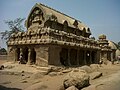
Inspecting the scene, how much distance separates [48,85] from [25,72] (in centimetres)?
392

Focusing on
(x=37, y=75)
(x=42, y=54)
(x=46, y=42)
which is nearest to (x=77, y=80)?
(x=37, y=75)

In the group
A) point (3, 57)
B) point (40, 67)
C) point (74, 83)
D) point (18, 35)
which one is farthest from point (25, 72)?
point (3, 57)

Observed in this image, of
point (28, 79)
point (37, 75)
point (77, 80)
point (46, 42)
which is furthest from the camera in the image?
point (46, 42)

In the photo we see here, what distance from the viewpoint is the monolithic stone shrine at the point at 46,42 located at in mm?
13836

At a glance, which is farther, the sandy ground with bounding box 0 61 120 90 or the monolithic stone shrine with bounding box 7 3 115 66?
the monolithic stone shrine with bounding box 7 3 115 66

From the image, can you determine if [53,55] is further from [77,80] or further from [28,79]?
[77,80]

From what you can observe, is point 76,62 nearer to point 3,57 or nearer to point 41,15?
point 41,15

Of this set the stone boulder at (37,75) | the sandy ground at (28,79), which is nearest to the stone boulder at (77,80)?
the sandy ground at (28,79)

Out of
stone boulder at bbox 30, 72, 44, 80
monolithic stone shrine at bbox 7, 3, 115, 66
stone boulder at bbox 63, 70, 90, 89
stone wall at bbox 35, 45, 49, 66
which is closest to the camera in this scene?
stone boulder at bbox 63, 70, 90, 89

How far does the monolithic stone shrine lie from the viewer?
13.8 meters

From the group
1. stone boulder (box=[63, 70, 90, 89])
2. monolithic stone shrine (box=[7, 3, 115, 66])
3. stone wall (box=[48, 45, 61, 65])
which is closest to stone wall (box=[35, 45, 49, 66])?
monolithic stone shrine (box=[7, 3, 115, 66])

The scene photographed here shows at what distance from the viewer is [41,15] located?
58.3 feet

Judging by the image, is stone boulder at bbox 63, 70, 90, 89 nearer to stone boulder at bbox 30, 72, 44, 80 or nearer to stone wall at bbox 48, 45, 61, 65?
stone boulder at bbox 30, 72, 44, 80

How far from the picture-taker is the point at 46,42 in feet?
44.2
